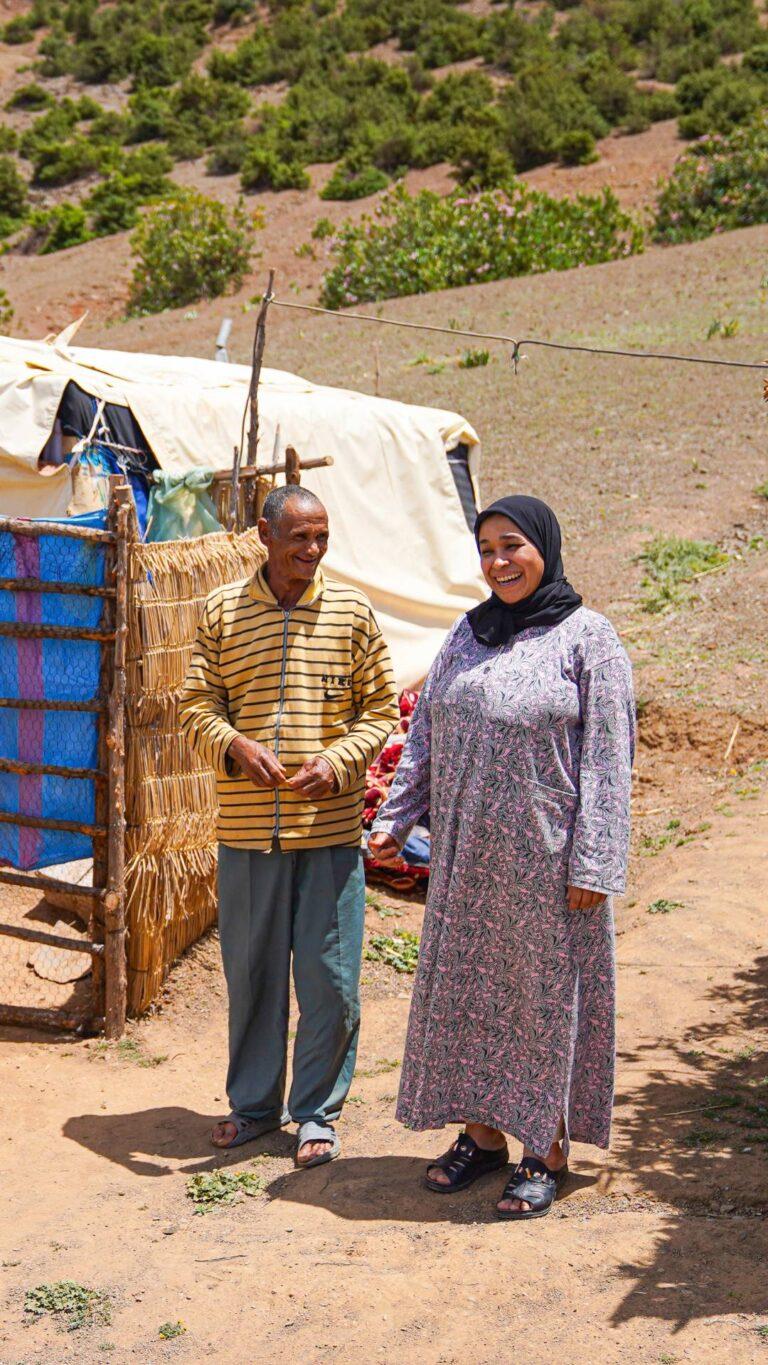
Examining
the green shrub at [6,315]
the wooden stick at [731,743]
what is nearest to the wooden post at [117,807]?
the wooden stick at [731,743]

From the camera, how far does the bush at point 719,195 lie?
20.8 m

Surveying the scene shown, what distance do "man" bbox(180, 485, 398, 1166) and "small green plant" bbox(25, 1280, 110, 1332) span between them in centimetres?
72

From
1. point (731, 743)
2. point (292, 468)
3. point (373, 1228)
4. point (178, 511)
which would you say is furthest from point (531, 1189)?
point (731, 743)

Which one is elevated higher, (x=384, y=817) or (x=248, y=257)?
(x=248, y=257)

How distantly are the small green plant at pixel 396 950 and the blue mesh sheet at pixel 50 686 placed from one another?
1.29 m

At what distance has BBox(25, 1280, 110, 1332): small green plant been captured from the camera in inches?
117

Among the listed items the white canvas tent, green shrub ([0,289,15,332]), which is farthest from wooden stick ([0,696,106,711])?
green shrub ([0,289,15,332])

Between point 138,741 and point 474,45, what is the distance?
36.0m

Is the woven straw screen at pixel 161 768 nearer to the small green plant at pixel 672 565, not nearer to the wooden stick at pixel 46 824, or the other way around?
the wooden stick at pixel 46 824

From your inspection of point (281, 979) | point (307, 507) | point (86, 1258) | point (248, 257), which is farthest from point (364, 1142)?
point (248, 257)

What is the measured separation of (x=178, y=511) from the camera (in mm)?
6152

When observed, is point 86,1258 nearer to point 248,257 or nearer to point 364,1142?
point 364,1142

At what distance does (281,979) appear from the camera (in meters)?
3.70

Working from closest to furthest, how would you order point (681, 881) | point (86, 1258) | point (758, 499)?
point (86, 1258) → point (681, 881) → point (758, 499)
